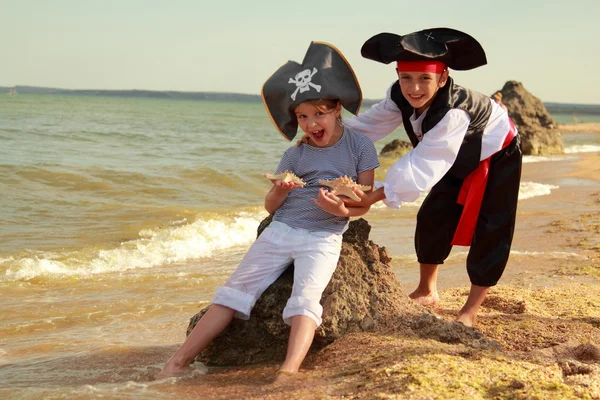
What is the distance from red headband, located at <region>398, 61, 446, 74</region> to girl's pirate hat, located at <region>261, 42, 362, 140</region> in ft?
0.90

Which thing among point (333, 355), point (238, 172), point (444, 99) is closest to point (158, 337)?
point (333, 355)

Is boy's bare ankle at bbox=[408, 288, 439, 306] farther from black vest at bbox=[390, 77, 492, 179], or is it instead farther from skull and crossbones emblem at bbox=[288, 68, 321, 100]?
skull and crossbones emblem at bbox=[288, 68, 321, 100]

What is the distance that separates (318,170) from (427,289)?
1.40 meters

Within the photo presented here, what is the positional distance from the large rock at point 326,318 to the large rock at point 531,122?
18550 millimetres

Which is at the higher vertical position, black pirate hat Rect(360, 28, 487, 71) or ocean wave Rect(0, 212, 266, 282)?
black pirate hat Rect(360, 28, 487, 71)

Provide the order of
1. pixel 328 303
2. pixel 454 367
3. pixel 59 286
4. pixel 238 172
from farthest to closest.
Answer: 1. pixel 238 172
2. pixel 59 286
3. pixel 328 303
4. pixel 454 367

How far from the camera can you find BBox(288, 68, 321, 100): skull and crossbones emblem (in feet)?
12.8

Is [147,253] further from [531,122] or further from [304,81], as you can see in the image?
[531,122]

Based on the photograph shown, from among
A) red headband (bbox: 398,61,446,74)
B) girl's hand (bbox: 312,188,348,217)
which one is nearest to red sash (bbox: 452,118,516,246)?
red headband (bbox: 398,61,446,74)

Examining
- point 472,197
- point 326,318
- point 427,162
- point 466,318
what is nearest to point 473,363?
point 326,318

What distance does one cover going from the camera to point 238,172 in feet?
51.2

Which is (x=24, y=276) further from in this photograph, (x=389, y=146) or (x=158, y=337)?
(x=389, y=146)

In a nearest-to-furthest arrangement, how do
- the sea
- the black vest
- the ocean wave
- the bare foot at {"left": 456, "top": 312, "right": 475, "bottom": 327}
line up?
the black vest → the sea → the bare foot at {"left": 456, "top": 312, "right": 475, "bottom": 327} → the ocean wave

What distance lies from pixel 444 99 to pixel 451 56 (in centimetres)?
25
